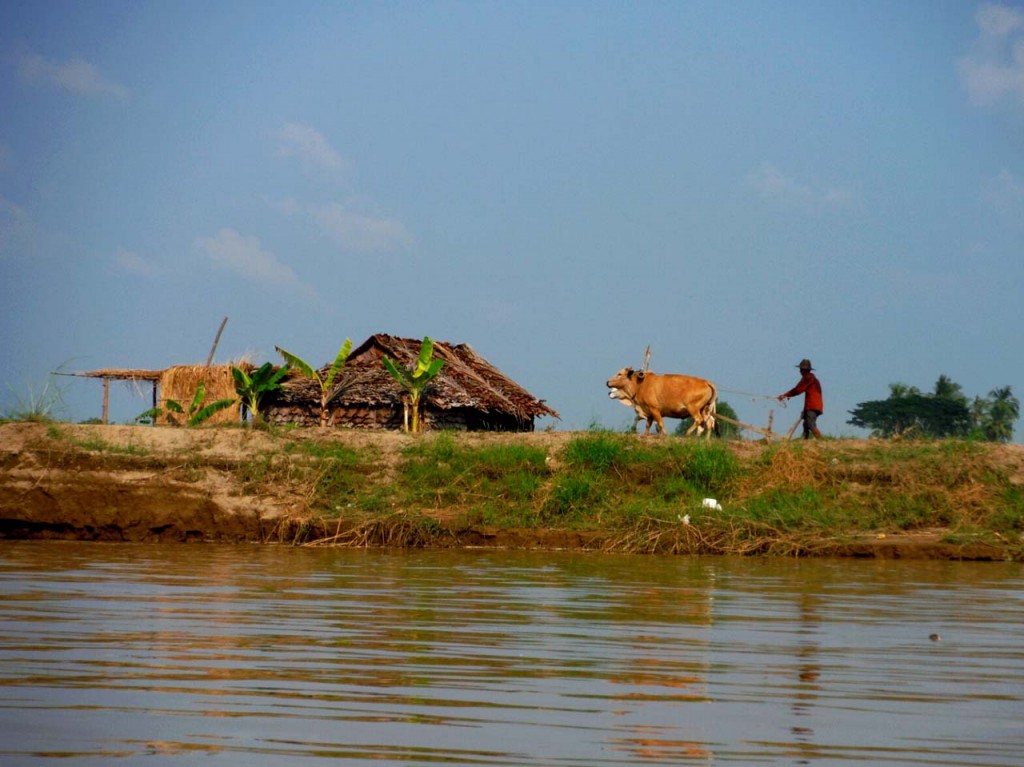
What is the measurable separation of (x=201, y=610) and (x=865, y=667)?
3.77 metres

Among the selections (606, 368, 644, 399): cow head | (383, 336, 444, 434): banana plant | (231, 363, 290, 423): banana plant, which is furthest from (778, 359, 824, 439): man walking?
(231, 363, 290, 423): banana plant

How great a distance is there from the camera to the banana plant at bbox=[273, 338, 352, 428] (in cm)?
2558

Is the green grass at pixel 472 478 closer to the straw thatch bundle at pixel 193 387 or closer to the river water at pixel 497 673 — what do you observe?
the river water at pixel 497 673

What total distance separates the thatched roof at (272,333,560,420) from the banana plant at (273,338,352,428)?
165mm

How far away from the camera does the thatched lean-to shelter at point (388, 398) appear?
26156mm

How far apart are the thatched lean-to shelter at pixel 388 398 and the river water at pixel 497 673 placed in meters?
16.2

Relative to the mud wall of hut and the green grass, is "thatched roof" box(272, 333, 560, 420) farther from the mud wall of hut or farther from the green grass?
the green grass

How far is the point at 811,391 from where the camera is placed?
19922 millimetres

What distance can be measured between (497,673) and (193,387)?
22424 mm

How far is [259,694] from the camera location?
4.23 m

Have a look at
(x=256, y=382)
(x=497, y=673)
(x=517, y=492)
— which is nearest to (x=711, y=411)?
(x=517, y=492)

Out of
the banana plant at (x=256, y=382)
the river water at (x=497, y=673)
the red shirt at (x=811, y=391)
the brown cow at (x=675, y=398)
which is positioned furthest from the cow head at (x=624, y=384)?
the river water at (x=497, y=673)

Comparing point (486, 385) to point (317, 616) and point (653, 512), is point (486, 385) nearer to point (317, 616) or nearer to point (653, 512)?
point (653, 512)

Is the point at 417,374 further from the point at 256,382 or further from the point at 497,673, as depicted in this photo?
the point at 497,673
